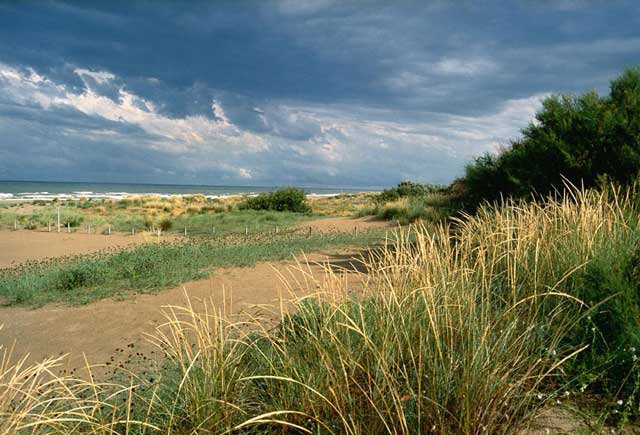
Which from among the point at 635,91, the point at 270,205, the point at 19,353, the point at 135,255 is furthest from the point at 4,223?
the point at 635,91

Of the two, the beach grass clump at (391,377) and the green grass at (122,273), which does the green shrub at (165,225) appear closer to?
the green grass at (122,273)

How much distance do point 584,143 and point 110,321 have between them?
10.4m

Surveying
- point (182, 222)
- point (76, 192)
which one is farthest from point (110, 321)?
point (76, 192)

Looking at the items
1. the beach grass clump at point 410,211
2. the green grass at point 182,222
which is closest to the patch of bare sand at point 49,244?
the green grass at point 182,222

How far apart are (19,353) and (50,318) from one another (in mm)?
1928

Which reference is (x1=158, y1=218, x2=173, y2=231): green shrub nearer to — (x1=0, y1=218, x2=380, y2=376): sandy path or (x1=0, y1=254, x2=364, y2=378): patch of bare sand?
(x1=0, y1=218, x2=380, y2=376): sandy path

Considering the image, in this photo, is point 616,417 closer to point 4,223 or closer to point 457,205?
point 457,205

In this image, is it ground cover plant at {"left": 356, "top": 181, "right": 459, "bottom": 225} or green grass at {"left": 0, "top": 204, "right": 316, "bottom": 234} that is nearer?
ground cover plant at {"left": 356, "top": 181, "right": 459, "bottom": 225}

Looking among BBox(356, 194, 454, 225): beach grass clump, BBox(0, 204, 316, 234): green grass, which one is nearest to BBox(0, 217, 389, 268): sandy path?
BBox(356, 194, 454, 225): beach grass clump

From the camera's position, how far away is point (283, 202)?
36.9 m

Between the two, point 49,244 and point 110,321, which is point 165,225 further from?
point 110,321

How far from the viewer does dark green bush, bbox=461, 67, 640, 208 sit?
10680 millimetres

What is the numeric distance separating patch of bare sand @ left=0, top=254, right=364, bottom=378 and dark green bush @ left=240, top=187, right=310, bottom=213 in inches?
976

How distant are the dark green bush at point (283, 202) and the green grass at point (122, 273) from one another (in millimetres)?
20488
